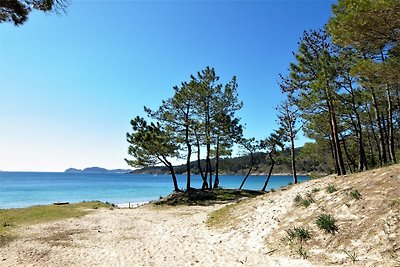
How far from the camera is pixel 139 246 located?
1201cm

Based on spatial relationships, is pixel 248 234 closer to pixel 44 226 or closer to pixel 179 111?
pixel 44 226

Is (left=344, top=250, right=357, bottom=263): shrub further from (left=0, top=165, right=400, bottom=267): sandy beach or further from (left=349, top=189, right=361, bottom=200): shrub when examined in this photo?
(left=349, top=189, right=361, bottom=200): shrub

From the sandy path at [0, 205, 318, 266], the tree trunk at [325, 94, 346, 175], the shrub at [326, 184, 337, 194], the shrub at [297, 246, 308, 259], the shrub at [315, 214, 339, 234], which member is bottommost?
the sandy path at [0, 205, 318, 266]

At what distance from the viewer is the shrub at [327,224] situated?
983 centimetres

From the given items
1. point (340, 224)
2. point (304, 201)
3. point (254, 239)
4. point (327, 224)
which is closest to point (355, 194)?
point (340, 224)

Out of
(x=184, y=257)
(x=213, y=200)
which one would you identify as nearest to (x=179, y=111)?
(x=213, y=200)

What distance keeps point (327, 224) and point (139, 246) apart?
6871 mm

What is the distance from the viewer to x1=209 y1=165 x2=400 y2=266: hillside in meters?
8.23

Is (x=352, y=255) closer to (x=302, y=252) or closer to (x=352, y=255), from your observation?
(x=352, y=255)

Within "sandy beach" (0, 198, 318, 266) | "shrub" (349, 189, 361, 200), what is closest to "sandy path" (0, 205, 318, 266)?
"sandy beach" (0, 198, 318, 266)

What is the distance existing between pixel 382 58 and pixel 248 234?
10.1 meters

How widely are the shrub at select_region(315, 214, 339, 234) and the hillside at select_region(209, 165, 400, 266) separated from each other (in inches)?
4.7

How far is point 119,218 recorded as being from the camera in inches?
781

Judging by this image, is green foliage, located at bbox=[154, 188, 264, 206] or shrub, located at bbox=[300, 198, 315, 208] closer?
shrub, located at bbox=[300, 198, 315, 208]
